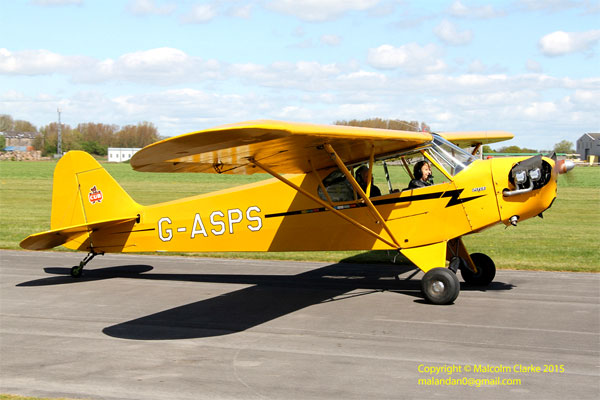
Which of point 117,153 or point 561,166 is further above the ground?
point 117,153

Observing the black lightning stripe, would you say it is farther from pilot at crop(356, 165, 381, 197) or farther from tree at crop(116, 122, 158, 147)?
tree at crop(116, 122, 158, 147)

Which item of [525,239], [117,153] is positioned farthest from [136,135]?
[525,239]

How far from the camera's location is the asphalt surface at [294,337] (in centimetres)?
599

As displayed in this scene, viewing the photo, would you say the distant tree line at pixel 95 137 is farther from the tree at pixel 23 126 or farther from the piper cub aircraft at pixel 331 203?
the piper cub aircraft at pixel 331 203

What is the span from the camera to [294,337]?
25.5ft

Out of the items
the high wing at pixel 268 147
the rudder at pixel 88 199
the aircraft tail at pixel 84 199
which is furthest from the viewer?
the rudder at pixel 88 199

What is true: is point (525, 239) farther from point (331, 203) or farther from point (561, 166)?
point (331, 203)

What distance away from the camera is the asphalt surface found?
236 inches

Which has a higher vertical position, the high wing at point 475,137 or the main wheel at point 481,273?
the high wing at point 475,137

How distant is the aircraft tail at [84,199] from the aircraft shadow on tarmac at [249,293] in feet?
3.39

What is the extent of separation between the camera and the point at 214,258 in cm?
1468

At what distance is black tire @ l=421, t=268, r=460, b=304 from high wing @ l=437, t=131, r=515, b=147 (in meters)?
4.13

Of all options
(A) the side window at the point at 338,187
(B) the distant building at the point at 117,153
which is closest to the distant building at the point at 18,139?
(B) the distant building at the point at 117,153

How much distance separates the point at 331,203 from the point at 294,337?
9.59 feet
